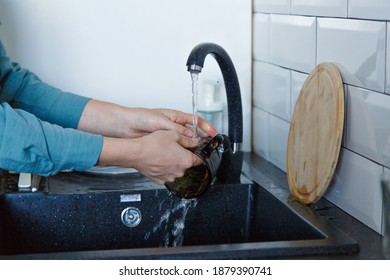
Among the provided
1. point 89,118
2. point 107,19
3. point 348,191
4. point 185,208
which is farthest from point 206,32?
point 348,191

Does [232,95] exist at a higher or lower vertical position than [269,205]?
higher

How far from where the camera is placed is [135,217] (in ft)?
5.21

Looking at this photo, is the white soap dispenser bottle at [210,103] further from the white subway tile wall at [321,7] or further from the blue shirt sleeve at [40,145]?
the blue shirt sleeve at [40,145]

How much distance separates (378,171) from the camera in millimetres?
1269

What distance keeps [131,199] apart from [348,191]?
48 cm

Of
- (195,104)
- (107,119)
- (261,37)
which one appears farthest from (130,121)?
(261,37)

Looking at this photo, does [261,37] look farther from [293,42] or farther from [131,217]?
[131,217]

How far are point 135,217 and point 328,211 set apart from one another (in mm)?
424

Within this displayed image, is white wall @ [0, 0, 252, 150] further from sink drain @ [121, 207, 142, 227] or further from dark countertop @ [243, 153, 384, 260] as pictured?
sink drain @ [121, 207, 142, 227]

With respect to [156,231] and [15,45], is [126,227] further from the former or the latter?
[15,45]

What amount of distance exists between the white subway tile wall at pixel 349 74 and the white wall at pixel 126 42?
0.59 ft

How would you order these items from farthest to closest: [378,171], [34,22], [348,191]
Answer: [34,22]
[348,191]
[378,171]

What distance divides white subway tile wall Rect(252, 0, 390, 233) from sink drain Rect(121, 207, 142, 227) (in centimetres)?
39

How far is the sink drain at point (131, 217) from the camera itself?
1582 mm
